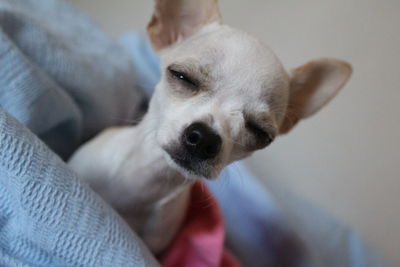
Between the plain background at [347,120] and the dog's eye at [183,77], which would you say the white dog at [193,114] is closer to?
the dog's eye at [183,77]

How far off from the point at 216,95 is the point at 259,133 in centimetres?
14

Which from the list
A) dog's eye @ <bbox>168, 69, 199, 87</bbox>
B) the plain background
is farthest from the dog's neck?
the plain background

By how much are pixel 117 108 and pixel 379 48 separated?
2.91 ft

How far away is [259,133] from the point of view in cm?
86

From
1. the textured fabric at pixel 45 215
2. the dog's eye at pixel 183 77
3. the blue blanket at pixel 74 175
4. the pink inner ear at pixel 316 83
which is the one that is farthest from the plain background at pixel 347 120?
the textured fabric at pixel 45 215

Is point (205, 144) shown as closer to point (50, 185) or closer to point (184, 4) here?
point (50, 185)

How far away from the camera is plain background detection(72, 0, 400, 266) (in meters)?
1.12

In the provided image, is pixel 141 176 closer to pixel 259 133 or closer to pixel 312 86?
pixel 259 133

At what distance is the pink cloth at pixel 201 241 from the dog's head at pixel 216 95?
0.96 ft

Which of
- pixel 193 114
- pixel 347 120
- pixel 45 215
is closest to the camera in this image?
pixel 45 215

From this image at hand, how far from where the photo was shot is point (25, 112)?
2.97ft

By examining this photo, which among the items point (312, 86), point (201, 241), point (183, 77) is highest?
point (183, 77)

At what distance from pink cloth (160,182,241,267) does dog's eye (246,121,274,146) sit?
12.7 inches

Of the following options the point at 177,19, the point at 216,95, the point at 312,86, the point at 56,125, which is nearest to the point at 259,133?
the point at 216,95
